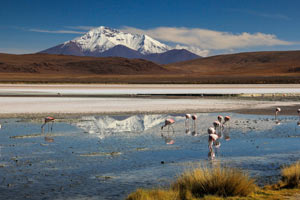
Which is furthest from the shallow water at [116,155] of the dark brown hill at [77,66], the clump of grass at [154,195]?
the dark brown hill at [77,66]

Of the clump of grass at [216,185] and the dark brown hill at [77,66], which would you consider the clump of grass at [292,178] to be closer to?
the clump of grass at [216,185]

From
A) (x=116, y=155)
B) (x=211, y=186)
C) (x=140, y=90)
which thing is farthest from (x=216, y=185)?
(x=140, y=90)

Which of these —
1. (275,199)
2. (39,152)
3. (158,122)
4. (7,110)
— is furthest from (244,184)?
(7,110)

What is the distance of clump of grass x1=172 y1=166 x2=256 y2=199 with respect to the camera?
705 cm

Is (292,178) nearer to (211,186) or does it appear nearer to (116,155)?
(211,186)

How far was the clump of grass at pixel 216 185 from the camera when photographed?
7.05 metres

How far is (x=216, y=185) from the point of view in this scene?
7.12m

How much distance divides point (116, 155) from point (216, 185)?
4.10 metres

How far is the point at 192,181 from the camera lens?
24.0ft

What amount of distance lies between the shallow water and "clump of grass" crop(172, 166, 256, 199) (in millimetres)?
765

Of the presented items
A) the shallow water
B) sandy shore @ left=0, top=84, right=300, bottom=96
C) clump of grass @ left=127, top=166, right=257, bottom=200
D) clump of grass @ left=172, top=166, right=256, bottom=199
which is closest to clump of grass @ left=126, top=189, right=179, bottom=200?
clump of grass @ left=127, top=166, right=257, bottom=200

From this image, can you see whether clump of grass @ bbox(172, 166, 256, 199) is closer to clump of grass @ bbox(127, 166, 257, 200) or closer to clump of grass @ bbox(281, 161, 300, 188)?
clump of grass @ bbox(127, 166, 257, 200)

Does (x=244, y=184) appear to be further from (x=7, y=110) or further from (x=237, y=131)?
(x=7, y=110)

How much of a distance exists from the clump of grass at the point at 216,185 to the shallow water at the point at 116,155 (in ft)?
2.51
